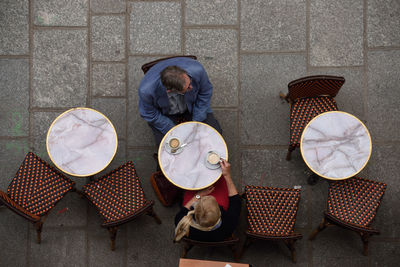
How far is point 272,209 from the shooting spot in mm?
3389

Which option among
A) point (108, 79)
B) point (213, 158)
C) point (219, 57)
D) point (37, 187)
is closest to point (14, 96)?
point (108, 79)

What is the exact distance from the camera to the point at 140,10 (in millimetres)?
4016

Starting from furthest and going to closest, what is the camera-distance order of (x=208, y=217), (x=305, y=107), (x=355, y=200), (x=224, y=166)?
(x=305, y=107), (x=355, y=200), (x=224, y=166), (x=208, y=217)

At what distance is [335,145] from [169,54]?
1974mm

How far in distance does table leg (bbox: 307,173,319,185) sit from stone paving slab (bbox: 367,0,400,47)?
5.10ft

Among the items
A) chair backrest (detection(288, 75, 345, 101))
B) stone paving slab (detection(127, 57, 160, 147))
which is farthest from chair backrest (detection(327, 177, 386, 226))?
stone paving slab (detection(127, 57, 160, 147))

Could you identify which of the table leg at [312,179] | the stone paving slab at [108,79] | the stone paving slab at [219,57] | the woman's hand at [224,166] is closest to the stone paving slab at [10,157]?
the stone paving slab at [108,79]

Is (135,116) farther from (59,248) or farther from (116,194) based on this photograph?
(59,248)

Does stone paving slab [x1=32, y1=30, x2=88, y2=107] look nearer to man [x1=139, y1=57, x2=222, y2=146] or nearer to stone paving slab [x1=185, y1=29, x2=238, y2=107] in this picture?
man [x1=139, y1=57, x2=222, y2=146]

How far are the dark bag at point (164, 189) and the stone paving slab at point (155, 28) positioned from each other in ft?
4.53

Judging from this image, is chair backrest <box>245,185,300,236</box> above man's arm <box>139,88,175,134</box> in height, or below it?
below

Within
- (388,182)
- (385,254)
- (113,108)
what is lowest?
(385,254)

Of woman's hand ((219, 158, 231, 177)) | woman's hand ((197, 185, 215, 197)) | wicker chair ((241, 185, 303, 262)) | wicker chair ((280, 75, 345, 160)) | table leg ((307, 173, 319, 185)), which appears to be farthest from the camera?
table leg ((307, 173, 319, 185))

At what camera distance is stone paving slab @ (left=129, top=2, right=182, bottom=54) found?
3.99 m
